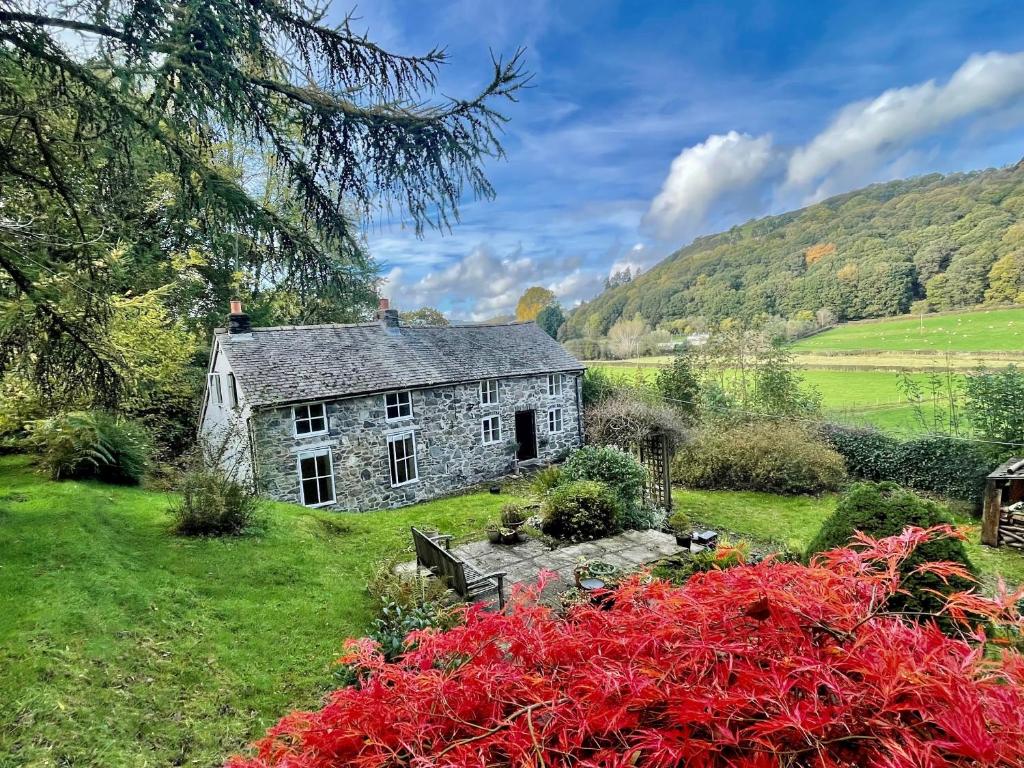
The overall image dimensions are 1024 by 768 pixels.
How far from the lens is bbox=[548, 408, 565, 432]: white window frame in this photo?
19.2m

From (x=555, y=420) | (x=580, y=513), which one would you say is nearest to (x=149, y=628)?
(x=580, y=513)

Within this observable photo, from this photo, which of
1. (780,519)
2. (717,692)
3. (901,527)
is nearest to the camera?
(717,692)

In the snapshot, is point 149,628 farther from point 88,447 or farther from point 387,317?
point 387,317

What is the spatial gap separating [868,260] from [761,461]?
44.4 ft

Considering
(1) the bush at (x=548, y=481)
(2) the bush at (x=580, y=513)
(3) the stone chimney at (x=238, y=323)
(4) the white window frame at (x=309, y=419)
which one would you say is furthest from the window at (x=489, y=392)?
(3) the stone chimney at (x=238, y=323)

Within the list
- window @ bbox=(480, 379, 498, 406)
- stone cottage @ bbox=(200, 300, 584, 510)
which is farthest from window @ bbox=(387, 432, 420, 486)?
window @ bbox=(480, 379, 498, 406)

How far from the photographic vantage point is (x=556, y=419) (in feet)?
63.6

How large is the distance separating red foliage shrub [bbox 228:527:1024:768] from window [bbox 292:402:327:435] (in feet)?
37.9

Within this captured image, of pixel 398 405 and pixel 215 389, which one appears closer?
pixel 215 389

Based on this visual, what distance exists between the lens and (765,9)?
9023mm

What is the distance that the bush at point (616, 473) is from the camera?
36.0ft

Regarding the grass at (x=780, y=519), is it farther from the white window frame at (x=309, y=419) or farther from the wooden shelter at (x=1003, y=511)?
the white window frame at (x=309, y=419)

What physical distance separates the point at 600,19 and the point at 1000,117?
21229 mm

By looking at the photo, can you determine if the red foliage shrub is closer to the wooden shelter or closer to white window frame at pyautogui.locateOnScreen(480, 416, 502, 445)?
the wooden shelter
